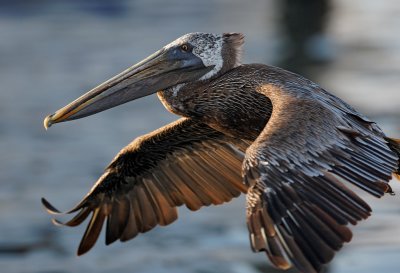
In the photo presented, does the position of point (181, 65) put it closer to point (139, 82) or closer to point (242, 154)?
point (139, 82)

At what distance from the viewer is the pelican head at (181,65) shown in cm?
841

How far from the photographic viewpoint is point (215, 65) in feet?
28.1

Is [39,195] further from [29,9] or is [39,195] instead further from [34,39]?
[29,9]

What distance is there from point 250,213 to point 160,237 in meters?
5.32

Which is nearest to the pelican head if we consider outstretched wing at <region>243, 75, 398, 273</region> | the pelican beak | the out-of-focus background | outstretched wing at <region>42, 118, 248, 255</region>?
the pelican beak

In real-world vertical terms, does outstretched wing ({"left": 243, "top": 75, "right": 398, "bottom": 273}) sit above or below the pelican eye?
below

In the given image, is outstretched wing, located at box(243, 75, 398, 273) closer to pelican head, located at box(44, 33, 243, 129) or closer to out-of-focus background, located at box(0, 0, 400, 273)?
pelican head, located at box(44, 33, 243, 129)

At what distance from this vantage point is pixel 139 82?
8422mm

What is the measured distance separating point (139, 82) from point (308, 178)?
1.97 metres

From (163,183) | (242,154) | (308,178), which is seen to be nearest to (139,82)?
(163,183)

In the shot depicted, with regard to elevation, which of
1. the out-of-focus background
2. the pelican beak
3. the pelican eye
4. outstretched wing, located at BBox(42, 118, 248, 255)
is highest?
the pelican eye

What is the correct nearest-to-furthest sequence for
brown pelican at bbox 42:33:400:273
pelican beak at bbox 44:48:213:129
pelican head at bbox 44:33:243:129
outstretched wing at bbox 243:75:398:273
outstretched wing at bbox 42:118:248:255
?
1. outstretched wing at bbox 243:75:398:273
2. brown pelican at bbox 42:33:400:273
3. pelican beak at bbox 44:48:213:129
4. pelican head at bbox 44:33:243:129
5. outstretched wing at bbox 42:118:248:255

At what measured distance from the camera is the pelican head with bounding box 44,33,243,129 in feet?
27.6

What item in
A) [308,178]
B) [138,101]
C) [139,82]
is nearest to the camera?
[308,178]
